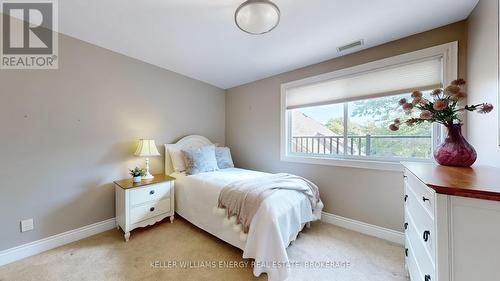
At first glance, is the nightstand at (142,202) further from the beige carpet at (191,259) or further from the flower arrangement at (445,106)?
the flower arrangement at (445,106)

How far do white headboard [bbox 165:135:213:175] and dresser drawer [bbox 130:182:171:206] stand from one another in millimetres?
447

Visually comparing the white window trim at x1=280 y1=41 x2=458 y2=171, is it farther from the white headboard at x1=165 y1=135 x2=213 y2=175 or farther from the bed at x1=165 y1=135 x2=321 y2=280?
the white headboard at x1=165 y1=135 x2=213 y2=175

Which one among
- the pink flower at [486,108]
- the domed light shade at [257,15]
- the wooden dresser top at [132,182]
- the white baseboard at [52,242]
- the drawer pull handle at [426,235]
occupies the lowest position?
the white baseboard at [52,242]

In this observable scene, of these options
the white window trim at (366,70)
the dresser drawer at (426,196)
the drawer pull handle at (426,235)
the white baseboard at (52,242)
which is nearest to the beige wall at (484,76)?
the white window trim at (366,70)

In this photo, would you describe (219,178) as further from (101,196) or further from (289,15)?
(289,15)

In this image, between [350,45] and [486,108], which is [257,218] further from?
[350,45]

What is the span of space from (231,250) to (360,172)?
1.83 meters

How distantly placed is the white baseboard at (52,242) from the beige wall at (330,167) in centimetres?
A: 234

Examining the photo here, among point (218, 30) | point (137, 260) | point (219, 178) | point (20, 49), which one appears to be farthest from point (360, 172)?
point (20, 49)

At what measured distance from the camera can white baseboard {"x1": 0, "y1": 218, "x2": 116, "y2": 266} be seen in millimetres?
1857

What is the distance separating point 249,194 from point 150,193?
55.7 inches

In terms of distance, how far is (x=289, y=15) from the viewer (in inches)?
72.4

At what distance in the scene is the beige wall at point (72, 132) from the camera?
6.29ft

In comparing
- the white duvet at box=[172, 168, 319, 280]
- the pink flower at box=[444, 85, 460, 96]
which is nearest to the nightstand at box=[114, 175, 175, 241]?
the white duvet at box=[172, 168, 319, 280]
